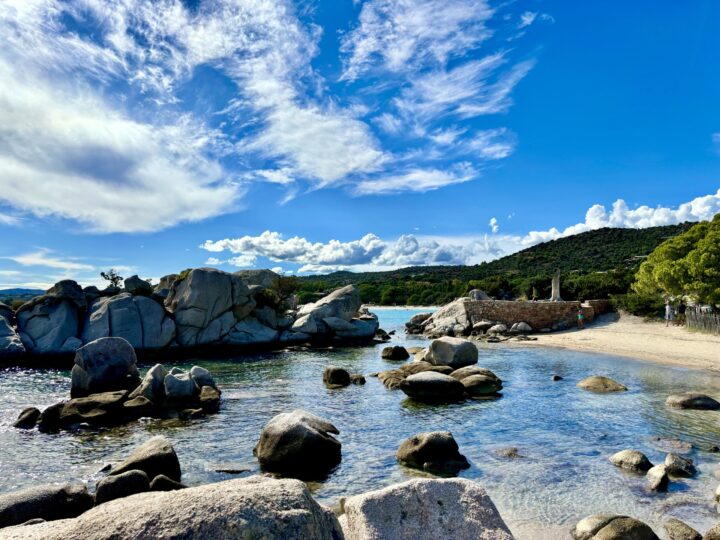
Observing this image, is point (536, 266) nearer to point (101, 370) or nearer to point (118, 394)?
point (101, 370)

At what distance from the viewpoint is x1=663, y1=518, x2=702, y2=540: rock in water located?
8234 millimetres

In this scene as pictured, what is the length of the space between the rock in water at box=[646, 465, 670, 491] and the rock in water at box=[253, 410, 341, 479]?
7.20 metres

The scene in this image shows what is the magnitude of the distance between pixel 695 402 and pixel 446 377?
29.0ft

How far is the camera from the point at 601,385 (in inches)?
856

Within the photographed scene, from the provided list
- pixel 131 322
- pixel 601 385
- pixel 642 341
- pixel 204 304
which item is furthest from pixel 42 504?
pixel 642 341

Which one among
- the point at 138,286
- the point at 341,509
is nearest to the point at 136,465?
the point at 341,509

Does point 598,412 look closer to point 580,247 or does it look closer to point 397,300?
point 397,300

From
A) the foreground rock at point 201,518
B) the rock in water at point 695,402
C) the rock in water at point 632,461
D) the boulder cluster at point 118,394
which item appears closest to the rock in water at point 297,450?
the boulder cluster at point 118,394

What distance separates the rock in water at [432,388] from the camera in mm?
19969

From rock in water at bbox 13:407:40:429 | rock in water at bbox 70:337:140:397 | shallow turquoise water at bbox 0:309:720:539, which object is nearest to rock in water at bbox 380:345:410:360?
shallow turquoise water at bbox 0:309:720:539

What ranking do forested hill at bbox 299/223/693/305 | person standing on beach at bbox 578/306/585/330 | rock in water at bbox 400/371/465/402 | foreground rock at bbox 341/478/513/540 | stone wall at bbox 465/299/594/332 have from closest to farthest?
foreground rock at bbox 341/478/513/540
rock in water at bbox 400/371/465/402
person standing on beach at bbox 578/306/585/330
stone wall at bbox 465/299/594/332
forested hill at bbox 299/223/693/305

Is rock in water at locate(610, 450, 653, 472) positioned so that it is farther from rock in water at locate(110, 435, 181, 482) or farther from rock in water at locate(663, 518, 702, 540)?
rock in water at locate(110, 435, 181, 482)

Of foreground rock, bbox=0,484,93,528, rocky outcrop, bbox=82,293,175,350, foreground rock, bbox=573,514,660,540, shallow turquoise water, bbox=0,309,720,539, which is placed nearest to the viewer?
foreground rock, bbox=573,514,660,540

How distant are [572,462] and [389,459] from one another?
4.62m
